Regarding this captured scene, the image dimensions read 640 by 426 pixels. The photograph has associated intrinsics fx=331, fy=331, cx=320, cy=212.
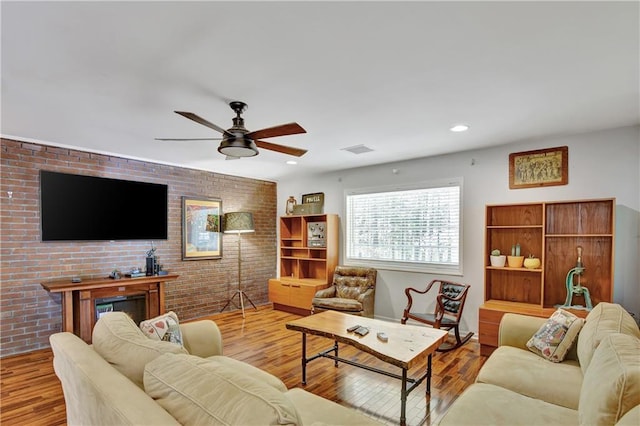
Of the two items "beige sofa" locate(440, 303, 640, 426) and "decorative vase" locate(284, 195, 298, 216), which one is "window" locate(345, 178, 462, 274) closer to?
"decorative vase" locate(284, 195, 298, 216)

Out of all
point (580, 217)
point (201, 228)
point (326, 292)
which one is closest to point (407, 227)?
point (326, 292)

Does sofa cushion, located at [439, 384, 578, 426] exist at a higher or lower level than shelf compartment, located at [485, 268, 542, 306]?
lower

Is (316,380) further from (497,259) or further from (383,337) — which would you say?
(497,259)

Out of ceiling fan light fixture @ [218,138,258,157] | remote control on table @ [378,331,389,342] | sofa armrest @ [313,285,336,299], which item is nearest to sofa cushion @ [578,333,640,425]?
remote control on table @ [378,331,389,342]

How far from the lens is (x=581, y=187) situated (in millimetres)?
3654

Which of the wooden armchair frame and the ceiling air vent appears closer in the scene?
the wooden armchair frame

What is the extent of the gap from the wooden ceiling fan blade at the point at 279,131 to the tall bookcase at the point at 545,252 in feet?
8.77

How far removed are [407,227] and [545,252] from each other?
1.77 metres

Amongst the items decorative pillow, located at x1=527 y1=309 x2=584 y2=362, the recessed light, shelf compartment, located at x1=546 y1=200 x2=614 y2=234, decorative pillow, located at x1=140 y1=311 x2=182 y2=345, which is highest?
the recessed light

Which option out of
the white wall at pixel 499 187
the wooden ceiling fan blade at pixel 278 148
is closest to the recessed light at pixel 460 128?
the white wall at pixel 499 187

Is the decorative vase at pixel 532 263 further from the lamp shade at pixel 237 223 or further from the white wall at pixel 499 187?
the lamp shade at pixel 237 223

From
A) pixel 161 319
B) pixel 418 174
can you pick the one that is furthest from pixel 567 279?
pixel 161 319

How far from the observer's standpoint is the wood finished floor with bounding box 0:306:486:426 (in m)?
2.56

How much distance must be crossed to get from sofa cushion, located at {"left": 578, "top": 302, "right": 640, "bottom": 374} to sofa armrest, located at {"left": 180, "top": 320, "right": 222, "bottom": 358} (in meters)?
2.51
